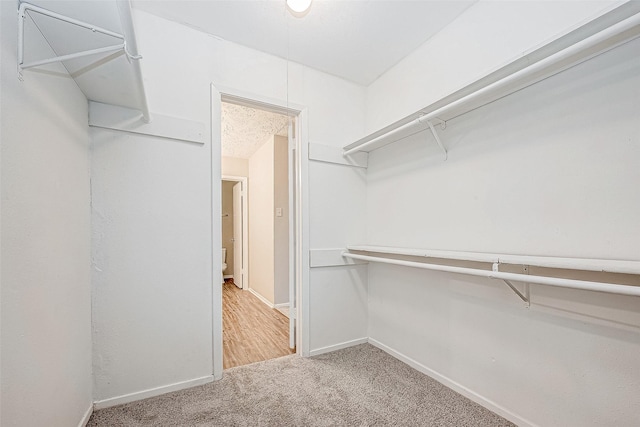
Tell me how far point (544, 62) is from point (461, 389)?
1.87 m

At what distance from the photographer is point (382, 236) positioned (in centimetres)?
242

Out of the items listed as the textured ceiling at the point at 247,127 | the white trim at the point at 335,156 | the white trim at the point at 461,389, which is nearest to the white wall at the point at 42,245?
the white trim at the point at 335,156

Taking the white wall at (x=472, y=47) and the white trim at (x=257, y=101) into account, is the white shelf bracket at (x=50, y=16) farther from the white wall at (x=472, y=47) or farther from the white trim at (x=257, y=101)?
the white wall at (x=472, y=47)

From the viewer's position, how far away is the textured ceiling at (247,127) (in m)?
3.15

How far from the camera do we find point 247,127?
362 centimetres

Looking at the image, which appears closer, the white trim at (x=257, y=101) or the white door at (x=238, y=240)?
the white trim at (x=257, y=101)

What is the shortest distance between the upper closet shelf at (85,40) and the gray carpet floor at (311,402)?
180 centimetres

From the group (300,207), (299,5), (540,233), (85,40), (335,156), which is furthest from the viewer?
(335,156)

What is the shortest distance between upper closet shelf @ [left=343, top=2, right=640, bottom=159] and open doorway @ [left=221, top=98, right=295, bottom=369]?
129 cm

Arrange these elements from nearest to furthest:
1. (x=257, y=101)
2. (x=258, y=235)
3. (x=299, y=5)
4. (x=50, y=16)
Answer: (x=50, y=16)
(x=299, y=5)
(x=257, y=101)
(x=258, y=235)

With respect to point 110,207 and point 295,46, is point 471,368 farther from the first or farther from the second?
point 295,46

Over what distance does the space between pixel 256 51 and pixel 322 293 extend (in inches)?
82.5

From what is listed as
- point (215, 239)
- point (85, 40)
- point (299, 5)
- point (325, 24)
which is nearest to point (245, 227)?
point (215, 239)

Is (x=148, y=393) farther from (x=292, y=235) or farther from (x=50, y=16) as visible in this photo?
(x=50, y=16)
